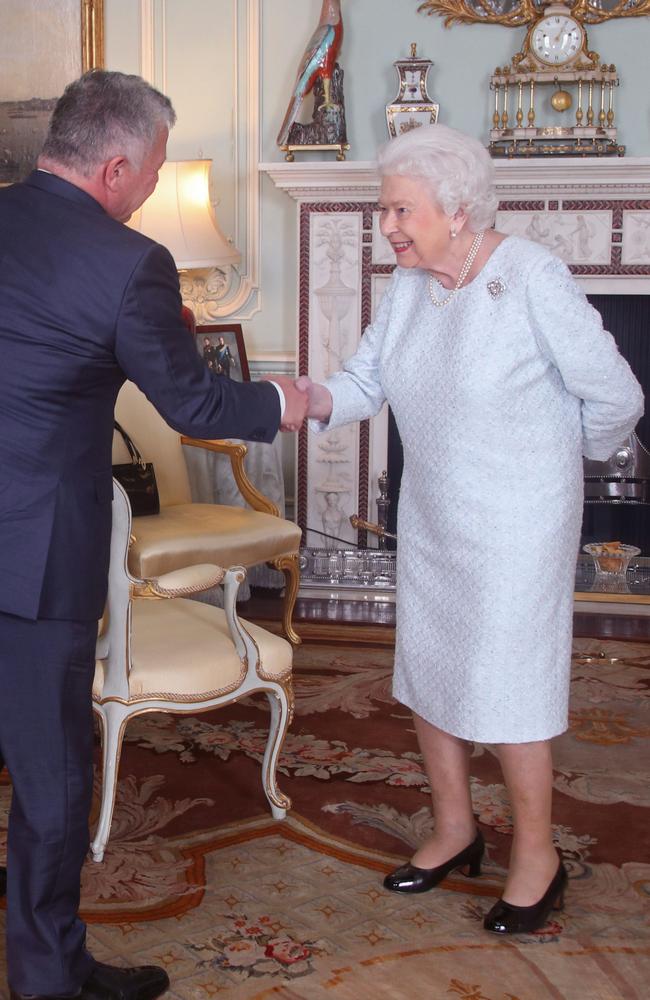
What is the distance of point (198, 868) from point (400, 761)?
0.86 m

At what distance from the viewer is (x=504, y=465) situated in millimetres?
2324

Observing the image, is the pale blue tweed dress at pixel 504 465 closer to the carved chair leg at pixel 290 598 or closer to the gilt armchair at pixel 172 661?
the gilt armchair at pixel 172 661

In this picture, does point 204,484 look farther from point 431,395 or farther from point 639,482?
point 431,395

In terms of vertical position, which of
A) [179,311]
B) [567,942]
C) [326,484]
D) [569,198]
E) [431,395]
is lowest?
[567,942]

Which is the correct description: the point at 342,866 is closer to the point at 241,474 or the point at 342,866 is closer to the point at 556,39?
the point at 241,474

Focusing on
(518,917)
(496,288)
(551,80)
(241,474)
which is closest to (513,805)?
(518,917)

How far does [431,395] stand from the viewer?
2.41 metres

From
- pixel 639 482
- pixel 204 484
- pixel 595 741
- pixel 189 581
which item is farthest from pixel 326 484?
pixel 189 581

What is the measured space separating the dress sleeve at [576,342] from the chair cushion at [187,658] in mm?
1109

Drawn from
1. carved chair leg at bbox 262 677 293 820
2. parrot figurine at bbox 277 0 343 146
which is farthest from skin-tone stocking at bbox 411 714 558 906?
parrot figurine at bbox 277 0 343 146

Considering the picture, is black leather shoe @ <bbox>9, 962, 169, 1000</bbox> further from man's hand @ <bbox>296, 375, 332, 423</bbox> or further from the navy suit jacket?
man's hand @ <bbox>296, 375, 332, 423</bbox>

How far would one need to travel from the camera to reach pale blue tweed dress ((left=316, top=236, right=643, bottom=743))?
2.29 meters

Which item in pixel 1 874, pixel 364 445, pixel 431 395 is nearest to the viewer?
pixel 431 395

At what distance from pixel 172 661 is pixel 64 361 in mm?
1114
